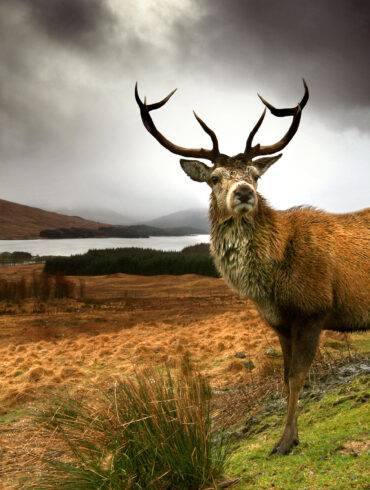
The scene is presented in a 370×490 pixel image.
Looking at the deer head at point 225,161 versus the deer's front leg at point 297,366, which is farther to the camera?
the deer head at point 225,161

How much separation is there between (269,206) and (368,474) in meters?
3.10

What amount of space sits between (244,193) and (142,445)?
107 inches

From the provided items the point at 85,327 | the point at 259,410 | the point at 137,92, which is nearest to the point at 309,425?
the point at 259,410

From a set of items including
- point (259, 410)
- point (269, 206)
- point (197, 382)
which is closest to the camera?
point (197, 382)

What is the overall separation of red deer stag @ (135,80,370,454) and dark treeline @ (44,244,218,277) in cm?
2105

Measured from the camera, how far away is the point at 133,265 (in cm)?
2772

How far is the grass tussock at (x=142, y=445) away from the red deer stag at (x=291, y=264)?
1.23 m

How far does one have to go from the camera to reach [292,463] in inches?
133

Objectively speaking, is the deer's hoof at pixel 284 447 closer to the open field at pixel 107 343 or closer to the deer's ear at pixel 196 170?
the open field at pixel 107 343

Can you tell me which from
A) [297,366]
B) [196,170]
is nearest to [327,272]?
[297,366]

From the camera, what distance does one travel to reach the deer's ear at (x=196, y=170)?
5211 mm

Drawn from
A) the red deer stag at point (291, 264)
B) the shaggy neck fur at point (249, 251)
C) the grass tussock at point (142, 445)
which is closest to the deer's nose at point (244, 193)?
the red deer stag at point (291, 264)

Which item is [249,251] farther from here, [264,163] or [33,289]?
[33,289]

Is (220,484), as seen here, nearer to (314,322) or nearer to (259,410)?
(314,322)
